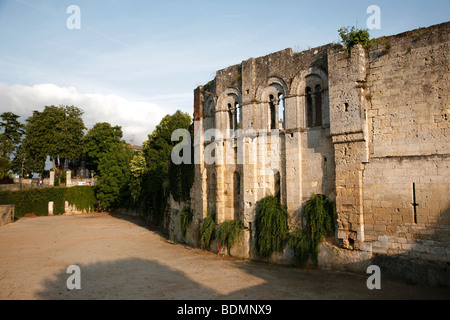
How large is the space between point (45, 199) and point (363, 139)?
3634 cm

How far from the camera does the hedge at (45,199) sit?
35.2m

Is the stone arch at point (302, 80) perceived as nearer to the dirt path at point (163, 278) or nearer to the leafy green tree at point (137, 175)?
the dirt path at point (163, 278)

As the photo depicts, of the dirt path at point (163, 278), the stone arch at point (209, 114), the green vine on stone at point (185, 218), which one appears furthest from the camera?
the green vine on stone at point (185, 218)

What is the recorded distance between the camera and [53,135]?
46969 mm

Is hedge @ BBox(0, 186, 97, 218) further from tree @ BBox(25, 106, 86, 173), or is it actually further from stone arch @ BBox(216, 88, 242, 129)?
stone arch @ BBox(216, 88, 242, 129)

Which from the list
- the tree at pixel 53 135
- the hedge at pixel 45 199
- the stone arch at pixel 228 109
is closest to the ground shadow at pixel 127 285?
the stone arch at pixel 228 109

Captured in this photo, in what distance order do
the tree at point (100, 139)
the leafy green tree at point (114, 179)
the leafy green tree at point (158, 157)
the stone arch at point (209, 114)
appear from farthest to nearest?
1. the tree at point (100, 139)
2. the leafy green tree at point (114, 179)
3. the leafy green tree at point (158, 157)
4. the stone arch at point (209, 114)

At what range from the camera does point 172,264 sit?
12.8 meters

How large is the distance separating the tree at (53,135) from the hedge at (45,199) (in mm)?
11625

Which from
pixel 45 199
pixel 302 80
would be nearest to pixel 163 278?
pixel 302 80

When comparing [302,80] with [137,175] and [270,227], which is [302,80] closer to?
[270,227]

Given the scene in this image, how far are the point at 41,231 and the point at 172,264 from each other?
15979 mm

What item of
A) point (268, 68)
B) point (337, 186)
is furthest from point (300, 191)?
point (268, 68)
